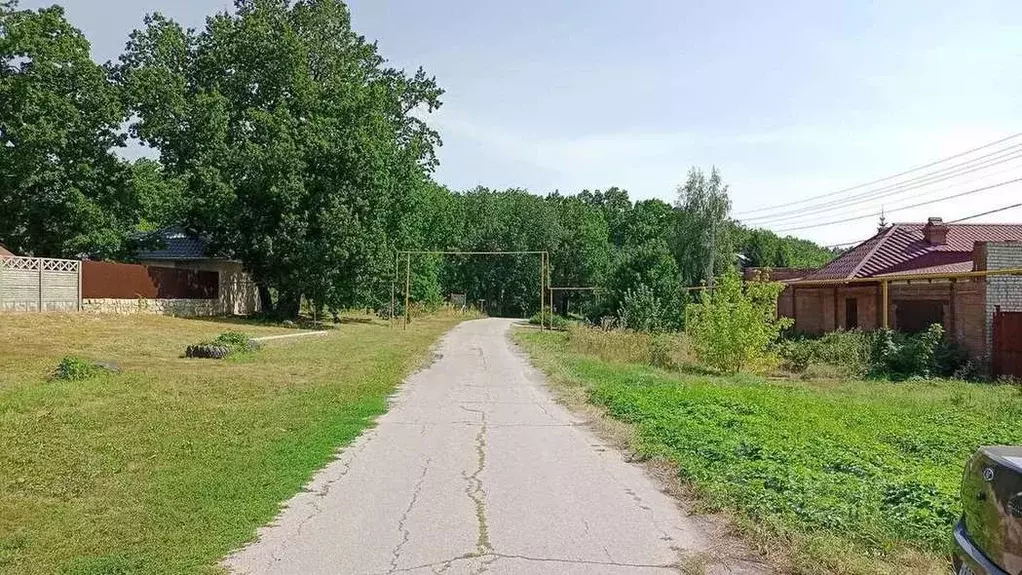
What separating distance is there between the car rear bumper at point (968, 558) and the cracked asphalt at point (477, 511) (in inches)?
73.1

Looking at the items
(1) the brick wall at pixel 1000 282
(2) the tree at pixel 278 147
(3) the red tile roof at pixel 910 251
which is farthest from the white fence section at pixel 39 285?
(1) the brick wall at pixel 1000 282

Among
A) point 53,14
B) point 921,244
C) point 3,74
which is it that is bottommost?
point 921,244

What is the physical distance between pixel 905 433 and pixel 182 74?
39.1 meters

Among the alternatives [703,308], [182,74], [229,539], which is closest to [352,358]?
[703,308]

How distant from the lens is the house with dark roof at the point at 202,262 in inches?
1631

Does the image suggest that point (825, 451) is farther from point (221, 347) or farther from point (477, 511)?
point (221, 347)

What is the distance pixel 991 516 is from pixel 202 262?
4455cm

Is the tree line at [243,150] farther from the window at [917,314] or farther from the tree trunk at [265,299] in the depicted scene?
the window at [917,314]

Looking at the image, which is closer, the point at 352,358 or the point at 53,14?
the point at 352,358

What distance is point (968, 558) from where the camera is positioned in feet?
11.8

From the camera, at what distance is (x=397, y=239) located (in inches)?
1721

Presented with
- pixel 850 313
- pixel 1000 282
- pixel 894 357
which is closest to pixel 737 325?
pixel 894 357

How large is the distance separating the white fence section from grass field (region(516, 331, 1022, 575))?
18.5 meters

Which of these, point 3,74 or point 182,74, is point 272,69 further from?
point 3,74
